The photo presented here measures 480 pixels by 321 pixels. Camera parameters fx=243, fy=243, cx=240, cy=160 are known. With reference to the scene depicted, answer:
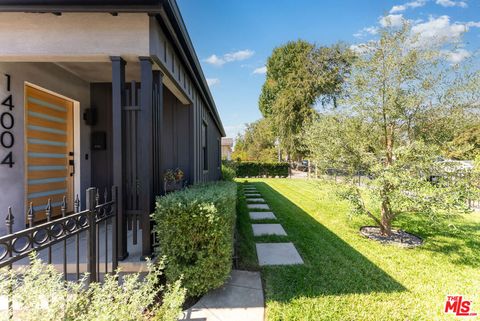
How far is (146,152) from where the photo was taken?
9.86ft

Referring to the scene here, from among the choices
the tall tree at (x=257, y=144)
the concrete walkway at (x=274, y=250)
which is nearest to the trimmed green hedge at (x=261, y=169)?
the tall tree at (x=257, y=144)

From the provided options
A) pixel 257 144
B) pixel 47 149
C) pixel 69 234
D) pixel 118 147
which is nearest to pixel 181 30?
pixel 118 147

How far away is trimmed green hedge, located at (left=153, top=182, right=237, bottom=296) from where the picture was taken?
2.58 m

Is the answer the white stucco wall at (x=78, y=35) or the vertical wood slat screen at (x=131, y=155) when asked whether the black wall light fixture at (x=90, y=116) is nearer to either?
the white stucco wall at (x=78, y=35)

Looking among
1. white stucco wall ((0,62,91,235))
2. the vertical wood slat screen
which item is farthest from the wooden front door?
the vertical wood slat screen

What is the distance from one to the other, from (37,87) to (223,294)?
14.0ft

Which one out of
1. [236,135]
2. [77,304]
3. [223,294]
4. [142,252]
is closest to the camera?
[77,304]

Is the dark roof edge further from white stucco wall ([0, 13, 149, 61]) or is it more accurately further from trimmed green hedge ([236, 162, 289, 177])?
trimmed green hedge ([236, 162, 289, 177])

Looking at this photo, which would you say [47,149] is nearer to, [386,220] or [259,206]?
[259,206]

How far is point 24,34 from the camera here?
113 inches

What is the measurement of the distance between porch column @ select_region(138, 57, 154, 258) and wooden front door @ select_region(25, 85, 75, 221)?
2.22 metres

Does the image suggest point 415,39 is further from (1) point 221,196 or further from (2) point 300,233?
(1) point 221,196

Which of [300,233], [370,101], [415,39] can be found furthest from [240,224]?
[415,39]

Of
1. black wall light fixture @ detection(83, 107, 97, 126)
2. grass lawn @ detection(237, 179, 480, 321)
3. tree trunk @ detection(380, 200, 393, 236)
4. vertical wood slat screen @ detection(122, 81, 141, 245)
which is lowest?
grass lawn @ detection(237, 179, 480, 321)
